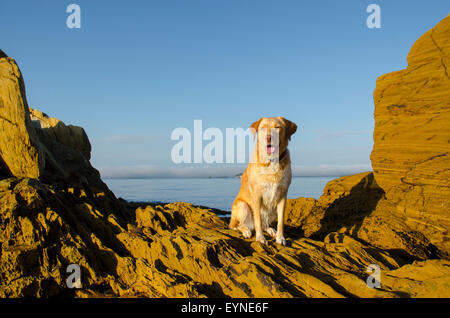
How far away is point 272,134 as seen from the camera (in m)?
5.36

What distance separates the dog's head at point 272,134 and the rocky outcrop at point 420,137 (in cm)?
359

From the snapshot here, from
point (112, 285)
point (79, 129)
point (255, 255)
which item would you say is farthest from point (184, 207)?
point (79, 129)

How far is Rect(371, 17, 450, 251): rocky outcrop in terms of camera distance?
6.57 metres

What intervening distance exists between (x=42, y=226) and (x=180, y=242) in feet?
9.81

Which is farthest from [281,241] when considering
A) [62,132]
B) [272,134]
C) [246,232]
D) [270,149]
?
[62,132]

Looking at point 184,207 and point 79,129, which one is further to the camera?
Result: point 79,129

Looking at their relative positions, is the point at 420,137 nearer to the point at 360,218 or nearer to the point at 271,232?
the point at 360,218

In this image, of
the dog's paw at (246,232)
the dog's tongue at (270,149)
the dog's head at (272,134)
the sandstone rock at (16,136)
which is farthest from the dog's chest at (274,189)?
the sandstone rock at (16,136)

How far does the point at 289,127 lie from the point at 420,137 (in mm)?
3813

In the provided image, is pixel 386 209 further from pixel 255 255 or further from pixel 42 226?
pixel 42 226

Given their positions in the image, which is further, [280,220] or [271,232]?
[271,232]

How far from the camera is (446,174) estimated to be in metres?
6.45

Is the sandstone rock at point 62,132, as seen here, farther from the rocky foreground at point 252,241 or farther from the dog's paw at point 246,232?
the dog's paw at point 246,232

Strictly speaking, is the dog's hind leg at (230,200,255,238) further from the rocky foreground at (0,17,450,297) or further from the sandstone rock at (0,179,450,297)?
the sandstone rock at (0,179,450,297)
